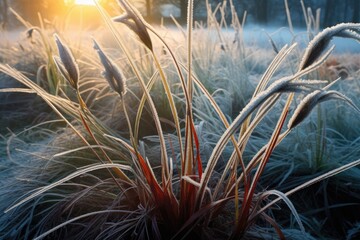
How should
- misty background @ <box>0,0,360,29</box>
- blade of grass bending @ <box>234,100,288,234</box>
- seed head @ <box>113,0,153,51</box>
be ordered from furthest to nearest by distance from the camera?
1. misty background @ <box>0,0,360,29</box>
2. blade of grass bending @ <box>234,100,288,234</box>
3. seed head @ <box>113,0,153,51</box>

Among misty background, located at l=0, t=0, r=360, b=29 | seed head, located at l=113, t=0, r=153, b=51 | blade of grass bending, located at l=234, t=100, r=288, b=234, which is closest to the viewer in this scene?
seed head, located at l=113, t=0, r=153, b=51

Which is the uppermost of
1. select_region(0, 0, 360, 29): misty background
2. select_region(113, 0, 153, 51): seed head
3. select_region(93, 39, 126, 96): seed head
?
select_region(113, 0, 153, 51): seed head

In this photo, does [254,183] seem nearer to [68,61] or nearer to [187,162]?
[187,162]

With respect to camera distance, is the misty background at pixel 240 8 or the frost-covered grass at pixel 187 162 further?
the misty background at pixel 240 8

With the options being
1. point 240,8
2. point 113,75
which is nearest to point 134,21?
point 113,75

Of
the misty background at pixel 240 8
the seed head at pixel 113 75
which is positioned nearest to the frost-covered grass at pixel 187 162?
the seed head at pixel 113 75

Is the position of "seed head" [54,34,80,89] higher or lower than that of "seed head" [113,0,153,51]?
lower

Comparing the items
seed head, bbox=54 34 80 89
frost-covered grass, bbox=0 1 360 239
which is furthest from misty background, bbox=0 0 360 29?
seed head, bbox=54 34 80 89

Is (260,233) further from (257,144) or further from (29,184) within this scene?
(29,184)

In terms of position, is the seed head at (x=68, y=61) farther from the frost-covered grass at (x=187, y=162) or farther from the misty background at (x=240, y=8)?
the misty background at (x=240, y=8)

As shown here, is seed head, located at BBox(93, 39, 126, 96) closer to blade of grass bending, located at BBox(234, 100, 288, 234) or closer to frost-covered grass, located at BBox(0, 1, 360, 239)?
frost-covered grass, located at BBox(0, 1, 360, 239)
